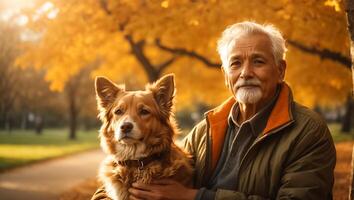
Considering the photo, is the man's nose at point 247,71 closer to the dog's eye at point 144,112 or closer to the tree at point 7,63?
the dog's eye at point 144,112

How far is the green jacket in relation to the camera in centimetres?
319

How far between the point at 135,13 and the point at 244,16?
102 inches

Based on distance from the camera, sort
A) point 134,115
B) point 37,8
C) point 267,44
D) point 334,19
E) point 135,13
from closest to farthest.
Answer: point 267,44 < point 134,115 < point 334,19 < point 135,13 < point 37,8

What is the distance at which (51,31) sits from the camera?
11.1 m

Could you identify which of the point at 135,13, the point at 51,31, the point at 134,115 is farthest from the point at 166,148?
the point at 51,31

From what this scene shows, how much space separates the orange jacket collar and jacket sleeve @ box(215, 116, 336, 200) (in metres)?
0.20

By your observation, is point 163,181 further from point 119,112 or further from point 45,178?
point 45,178

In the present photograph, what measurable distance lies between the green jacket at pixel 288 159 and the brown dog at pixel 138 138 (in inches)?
26.5

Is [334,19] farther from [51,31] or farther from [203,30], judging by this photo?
[51,31]

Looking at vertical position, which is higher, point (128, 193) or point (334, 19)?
point (334, 19)

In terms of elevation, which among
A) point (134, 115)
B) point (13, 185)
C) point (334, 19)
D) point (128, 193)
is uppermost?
point (334, 19)

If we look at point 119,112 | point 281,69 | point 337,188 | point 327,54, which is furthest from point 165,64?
point 281,69

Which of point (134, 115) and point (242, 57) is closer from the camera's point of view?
A: point (242, 57)

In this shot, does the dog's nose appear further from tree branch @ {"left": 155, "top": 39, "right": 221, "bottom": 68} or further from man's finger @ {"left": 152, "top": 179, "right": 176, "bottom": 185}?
tree branch @ {"left": 155, "top": 39, "right": 221, "bottom": 68}
